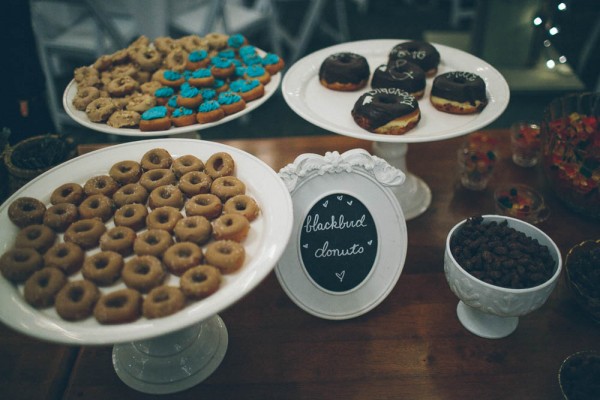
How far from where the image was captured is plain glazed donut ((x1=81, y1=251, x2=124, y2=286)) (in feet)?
2.91

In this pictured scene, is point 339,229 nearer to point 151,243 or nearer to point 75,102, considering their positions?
point 151,243

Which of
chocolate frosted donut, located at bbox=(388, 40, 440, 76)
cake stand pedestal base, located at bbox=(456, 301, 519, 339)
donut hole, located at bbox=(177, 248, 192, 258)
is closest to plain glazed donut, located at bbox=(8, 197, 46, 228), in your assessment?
donut hole, located at bbox=(177, 248, 192, 258)

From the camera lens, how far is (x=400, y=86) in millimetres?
1428

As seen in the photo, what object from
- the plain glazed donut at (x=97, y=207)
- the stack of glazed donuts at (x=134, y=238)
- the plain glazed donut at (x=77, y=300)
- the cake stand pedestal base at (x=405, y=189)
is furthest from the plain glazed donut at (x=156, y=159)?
the cake stand pedestal base at (x=405, y=189)

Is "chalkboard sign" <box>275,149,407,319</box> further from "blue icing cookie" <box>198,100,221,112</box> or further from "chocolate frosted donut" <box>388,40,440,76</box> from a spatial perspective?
"chocolate frosted donut" <box>388,40,440,76</box>

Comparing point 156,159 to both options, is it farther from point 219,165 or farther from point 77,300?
point 77,300

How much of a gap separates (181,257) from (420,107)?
87 cm

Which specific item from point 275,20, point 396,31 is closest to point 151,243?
point 275,20

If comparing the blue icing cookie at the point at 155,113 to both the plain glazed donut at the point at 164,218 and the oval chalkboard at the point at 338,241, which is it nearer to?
the plain glazed donut at the point at 164,218

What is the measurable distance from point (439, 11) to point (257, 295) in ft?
14.8

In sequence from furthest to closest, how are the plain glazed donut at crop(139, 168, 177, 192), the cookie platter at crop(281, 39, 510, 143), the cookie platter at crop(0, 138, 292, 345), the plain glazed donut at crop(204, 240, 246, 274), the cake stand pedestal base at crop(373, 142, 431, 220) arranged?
the cake stand pedestal base at crop(373, 142, 431, 220)
the cookie platter at crop(281, 39, 510, 143)
the plain glazed donut at crop(139, 168, 177, 192)
the plain glazed donut at crop(204, 240, 246, 274)
the cookie platter at crop(0, 138, 292, 345)

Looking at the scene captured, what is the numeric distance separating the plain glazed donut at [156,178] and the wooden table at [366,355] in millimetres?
347

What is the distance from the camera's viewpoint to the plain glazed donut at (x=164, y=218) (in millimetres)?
985

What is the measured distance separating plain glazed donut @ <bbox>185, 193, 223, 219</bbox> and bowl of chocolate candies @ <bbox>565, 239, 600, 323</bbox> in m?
0.79
